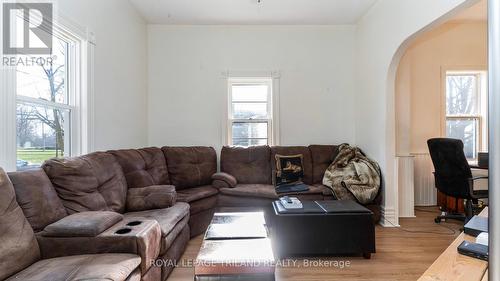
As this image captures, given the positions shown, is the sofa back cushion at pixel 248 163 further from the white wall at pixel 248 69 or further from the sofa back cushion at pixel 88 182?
the sofa back cushion at pixel 88 182

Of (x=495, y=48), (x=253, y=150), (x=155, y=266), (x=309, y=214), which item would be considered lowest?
(x=155, y=266)

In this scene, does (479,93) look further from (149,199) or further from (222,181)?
(149,199)

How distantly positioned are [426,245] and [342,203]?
3.26ft

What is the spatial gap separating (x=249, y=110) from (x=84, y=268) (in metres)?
3.37

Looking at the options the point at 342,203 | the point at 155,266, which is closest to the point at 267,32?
the point at 342,203

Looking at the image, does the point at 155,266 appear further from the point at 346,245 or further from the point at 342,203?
the point at 342,203

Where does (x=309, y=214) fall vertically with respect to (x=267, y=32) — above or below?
below

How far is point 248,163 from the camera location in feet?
13.4

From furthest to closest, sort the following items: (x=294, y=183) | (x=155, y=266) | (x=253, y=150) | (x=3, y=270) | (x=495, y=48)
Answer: (x=253, y=150) < (x=294, y=183) < (x=155, y=266) < (x=3, y=270) < (x=495, y=48)

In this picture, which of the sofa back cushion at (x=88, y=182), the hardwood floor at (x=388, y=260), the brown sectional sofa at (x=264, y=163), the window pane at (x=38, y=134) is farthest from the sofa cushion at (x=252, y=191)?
the window pane at (x=38, y=134)

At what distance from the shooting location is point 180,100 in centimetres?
438

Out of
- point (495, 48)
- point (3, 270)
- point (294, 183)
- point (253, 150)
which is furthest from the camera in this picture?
point (253, 150)

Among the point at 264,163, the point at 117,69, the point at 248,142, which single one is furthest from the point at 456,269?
the point at 248,142

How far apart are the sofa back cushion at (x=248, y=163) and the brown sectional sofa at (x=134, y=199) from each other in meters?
0.01
